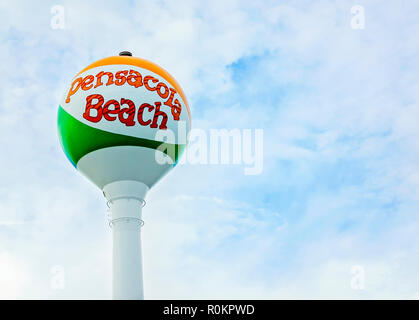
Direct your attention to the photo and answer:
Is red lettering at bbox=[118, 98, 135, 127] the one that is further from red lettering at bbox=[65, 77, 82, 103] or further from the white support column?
the white support column

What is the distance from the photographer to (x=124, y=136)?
54.4ft

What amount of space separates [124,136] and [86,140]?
3.95ft

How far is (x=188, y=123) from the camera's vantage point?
59.7ft

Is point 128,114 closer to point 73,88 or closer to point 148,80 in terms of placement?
point 148,80

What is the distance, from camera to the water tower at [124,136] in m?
16.6

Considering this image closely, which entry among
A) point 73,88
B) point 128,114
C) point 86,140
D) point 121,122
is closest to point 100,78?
point 73,88

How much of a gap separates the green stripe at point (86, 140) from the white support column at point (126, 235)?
1283 millimetres

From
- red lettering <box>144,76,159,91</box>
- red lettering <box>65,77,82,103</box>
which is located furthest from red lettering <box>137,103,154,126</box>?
red lettering <box>65,77,82,103</box>

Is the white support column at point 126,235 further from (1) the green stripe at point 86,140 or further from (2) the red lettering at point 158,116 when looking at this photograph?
(2) the red lettering at point 158,116

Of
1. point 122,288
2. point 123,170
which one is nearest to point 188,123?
point 123,170

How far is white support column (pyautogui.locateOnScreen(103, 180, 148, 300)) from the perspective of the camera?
16422 mm

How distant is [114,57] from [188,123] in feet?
10.4

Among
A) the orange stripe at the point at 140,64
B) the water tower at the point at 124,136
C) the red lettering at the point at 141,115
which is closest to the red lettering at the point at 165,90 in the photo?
the water tower at the point at 124,136
